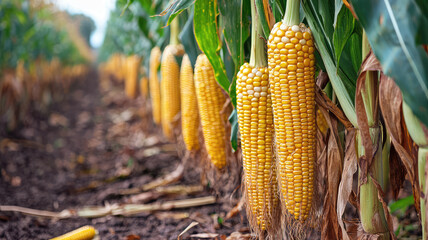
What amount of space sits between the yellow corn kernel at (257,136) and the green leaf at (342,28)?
427 millimetres

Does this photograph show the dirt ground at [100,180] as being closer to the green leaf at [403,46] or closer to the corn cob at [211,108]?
the corn cob at [211,108]

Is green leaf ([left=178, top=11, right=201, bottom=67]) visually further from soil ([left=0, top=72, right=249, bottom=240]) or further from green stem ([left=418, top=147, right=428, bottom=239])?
green stem ([left=418, top=147, right=428, bottom=239])

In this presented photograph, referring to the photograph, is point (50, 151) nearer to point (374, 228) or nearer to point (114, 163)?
point (114, 163)

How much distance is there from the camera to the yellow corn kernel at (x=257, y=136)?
1.86m

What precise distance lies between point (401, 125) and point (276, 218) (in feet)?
2.83

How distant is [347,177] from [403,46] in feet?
2.38

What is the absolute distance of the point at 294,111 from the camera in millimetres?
1650

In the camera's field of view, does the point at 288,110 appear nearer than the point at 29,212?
Yes

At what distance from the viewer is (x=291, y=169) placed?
171cm

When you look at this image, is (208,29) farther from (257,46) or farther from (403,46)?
(403,46)

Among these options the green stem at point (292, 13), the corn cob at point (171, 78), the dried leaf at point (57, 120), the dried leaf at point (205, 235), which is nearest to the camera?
the green stem at point (292, 13)

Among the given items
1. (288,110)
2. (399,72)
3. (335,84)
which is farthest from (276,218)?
(399,72)

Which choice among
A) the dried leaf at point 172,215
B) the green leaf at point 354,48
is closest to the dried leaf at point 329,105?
the green leaf at point 354,48

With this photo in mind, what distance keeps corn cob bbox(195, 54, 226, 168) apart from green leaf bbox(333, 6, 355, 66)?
1.14 m
